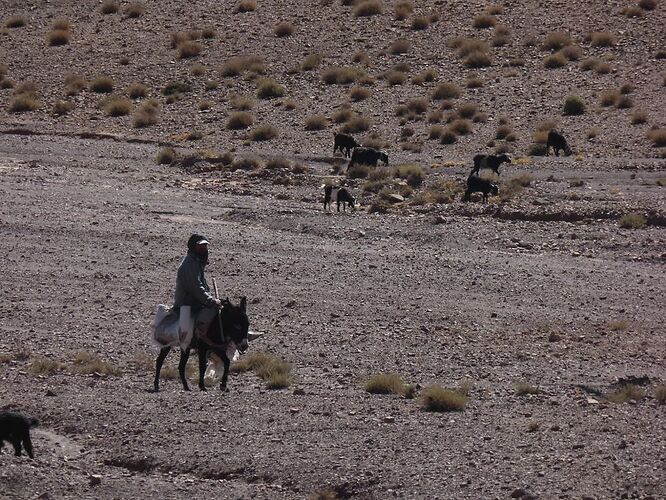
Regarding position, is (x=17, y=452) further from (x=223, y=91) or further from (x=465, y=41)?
(x=465, y=41)

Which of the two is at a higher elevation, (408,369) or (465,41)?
(465,41)

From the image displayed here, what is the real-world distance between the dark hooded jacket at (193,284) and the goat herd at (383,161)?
46.6 feet

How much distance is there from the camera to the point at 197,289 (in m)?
16.6

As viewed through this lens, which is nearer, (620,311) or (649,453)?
(649,453)

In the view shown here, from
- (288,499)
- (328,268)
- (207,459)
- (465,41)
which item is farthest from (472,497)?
(465,41)

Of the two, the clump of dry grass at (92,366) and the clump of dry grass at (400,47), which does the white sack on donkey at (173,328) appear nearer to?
the clump of dry grass at (92,366)

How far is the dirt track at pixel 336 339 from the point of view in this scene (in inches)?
574

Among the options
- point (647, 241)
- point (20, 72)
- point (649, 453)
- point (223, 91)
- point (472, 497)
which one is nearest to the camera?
point (472, 497)

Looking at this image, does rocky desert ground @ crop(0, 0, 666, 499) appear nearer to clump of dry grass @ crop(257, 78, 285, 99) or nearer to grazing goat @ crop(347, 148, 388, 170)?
clump of dry grass @ crop(257, 78, 285, 99)

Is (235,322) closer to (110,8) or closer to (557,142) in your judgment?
(557,142)

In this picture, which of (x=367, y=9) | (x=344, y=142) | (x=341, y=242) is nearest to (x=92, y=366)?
(x=341, y=242)

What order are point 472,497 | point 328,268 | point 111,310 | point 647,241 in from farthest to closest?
point 647,241 < point 328,268 < point 111,310 < point 472,497

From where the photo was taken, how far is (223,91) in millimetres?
47688

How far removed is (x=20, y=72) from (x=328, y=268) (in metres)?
28.6
